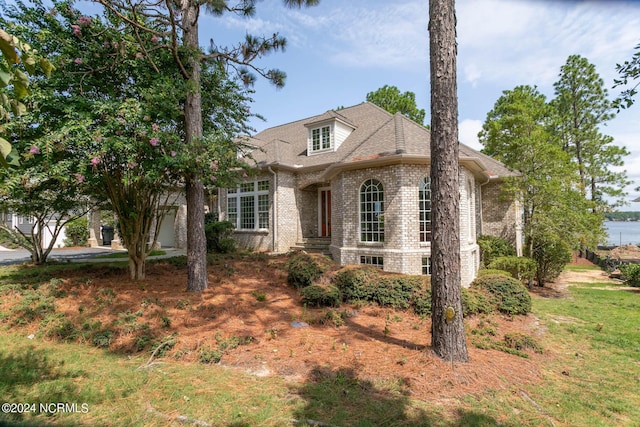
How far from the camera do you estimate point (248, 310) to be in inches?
274

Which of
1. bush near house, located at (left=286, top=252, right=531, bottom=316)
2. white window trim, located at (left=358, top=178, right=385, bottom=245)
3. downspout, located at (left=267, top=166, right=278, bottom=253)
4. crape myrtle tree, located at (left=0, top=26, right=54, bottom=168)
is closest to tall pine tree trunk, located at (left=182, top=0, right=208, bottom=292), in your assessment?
bush near house, located at (left=286, top=252, right=531, bottom=316)

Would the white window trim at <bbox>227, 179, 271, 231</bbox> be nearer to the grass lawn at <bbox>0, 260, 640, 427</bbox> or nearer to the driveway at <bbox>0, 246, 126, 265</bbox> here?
the driveway at <bbox>0, 246, 126, 265</bbox>

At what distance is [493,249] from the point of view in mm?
13273

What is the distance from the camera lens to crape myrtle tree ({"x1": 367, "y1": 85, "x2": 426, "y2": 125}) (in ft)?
92.9

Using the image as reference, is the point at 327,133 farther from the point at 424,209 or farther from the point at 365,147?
the point at 424,209

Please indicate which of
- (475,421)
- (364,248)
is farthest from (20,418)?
(364,248)

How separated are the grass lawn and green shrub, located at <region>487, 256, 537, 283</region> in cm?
642

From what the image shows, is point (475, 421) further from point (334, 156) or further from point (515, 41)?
point (334, 156)

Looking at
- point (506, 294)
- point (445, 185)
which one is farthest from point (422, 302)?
point (445, 185)

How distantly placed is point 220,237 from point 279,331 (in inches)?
422

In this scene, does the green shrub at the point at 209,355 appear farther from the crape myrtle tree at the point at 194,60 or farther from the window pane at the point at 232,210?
Result: the window pane at the point at 232,210

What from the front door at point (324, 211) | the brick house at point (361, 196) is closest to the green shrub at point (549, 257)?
the brick house at point (361, 196)

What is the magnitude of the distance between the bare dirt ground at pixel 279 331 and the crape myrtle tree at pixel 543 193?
581cm

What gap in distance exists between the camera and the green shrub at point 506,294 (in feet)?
25.2
